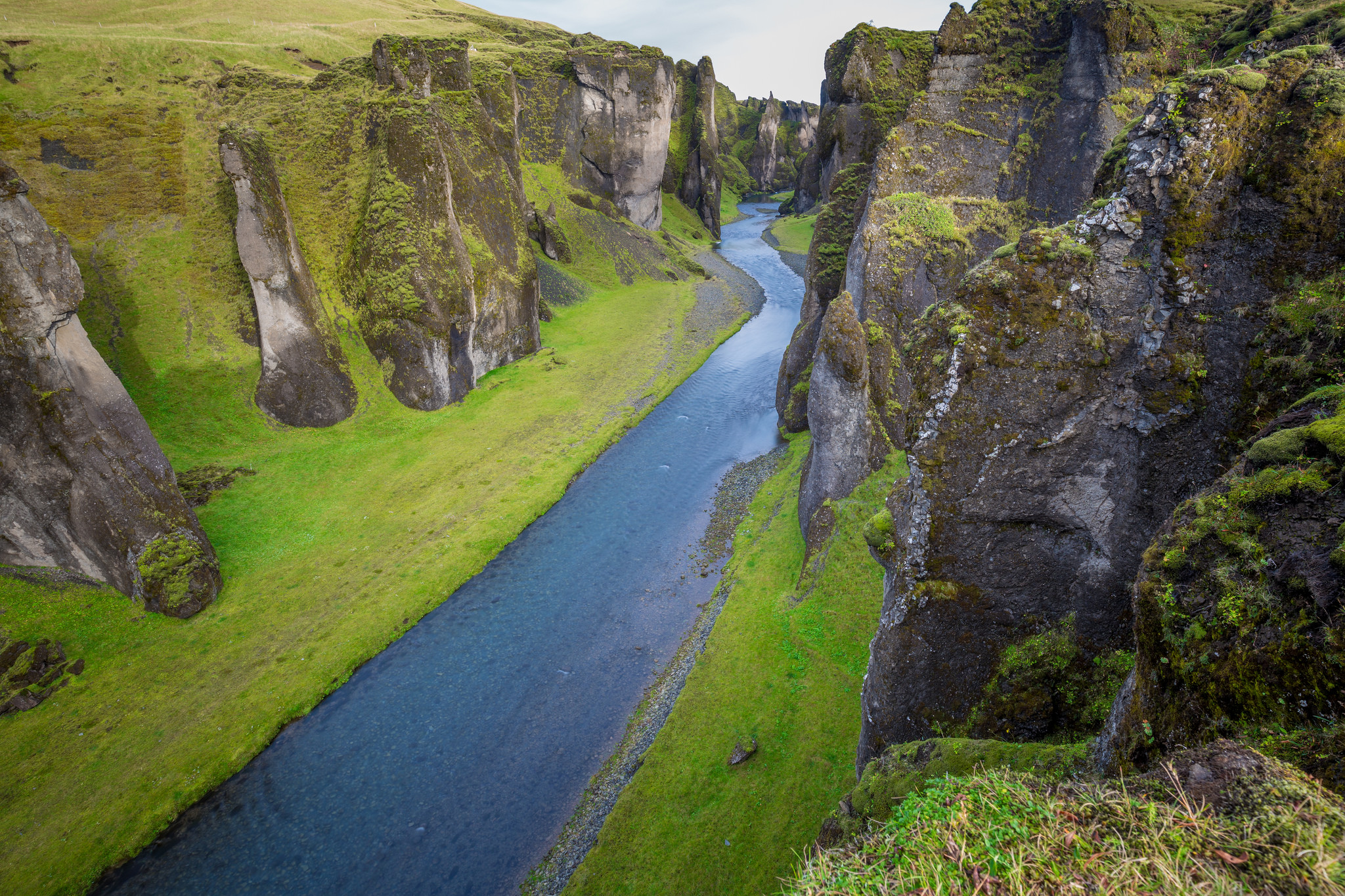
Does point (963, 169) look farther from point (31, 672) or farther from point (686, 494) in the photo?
point (31, 672)

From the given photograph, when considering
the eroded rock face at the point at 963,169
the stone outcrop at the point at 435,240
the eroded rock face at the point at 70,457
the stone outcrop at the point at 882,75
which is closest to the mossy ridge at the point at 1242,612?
the eroded rock face at the point at 963,169

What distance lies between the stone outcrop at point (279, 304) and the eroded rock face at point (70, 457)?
1155cm

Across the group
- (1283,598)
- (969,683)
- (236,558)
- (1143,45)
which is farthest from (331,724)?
(1143,45)

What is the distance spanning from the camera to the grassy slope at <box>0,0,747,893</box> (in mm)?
17906

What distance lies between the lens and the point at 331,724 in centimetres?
1989

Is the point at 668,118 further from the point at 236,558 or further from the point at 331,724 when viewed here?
the point at 331,724

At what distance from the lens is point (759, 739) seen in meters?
17.3

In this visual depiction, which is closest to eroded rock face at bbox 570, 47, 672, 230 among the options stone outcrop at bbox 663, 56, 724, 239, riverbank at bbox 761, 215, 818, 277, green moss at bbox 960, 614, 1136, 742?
stone outcrop at bbox 663, 56, 724, 239

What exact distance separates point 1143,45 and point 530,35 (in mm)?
114469

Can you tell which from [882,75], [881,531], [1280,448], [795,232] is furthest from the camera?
[795,232]

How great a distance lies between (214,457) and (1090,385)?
122 ft

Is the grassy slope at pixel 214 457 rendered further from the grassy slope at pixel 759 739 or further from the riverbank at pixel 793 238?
the riverbank at pixel 793 238

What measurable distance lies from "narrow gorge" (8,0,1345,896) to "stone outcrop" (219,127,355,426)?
203 millimetres

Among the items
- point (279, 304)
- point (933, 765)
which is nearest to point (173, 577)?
point (279, 304)
